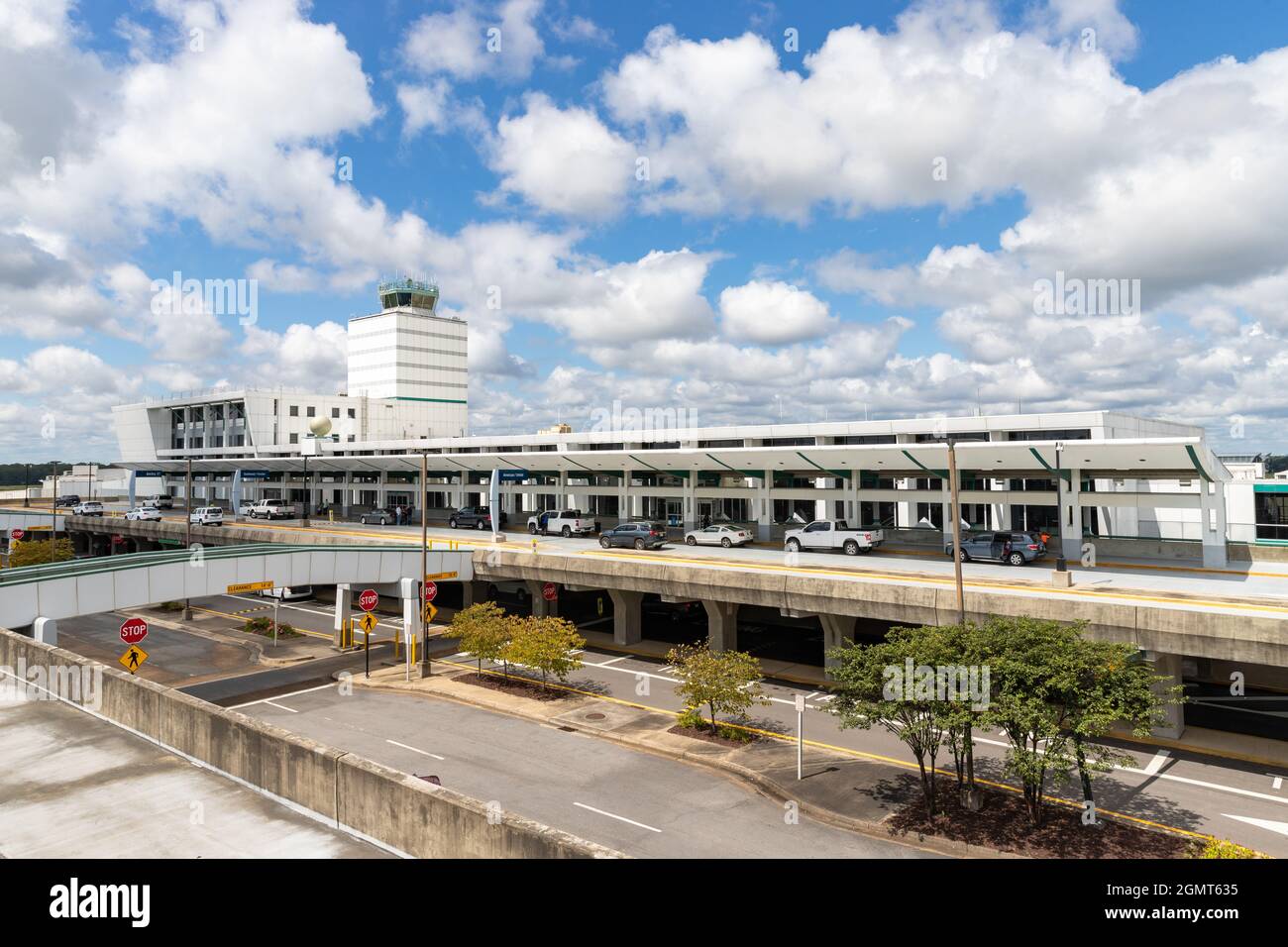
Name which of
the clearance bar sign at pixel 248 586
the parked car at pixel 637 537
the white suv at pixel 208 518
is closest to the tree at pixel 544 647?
the clearance bar sign at pixel 248 586

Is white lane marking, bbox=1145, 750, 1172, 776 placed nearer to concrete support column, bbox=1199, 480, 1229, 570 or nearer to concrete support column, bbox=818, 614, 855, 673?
concrete support column, bbox=818, 614, 855, 673

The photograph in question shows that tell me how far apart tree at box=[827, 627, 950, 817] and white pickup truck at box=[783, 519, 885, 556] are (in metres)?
23.1

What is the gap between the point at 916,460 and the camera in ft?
135

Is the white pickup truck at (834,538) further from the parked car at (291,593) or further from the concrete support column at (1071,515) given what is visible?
the parked car at (291,593)

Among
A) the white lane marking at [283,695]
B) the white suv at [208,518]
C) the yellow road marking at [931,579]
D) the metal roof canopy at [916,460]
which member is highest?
the metal roof canopy at [916,460]

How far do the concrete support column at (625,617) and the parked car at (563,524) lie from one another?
17023 mm

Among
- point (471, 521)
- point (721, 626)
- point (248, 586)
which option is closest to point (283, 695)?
point (248, 586)

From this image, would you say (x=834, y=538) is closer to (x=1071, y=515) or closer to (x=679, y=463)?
(x=1071, y=515)

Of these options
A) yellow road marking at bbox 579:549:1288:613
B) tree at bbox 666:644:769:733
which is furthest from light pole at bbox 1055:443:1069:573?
tree at bbox 666:644:769:733

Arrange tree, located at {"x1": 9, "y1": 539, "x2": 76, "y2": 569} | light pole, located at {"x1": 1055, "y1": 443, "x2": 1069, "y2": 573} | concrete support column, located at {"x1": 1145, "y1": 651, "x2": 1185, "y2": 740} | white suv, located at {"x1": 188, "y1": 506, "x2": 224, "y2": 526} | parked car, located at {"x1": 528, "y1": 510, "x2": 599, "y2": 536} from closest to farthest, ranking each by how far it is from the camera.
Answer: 1. concrete support column, located at {"x1": 1145, "y1": 651, "x2": 1185, "y2": 740}
2. light pole, located at {"x1": 1055, "y1": 443, "x2": 1069, "y2": 573}
3. tree, located at {"x1": 9, "y1": 539, "x2": 76, "y2": 569}
4. parked car, located at {"x1": 528, "y1": 510, "x2": 599, "y2": 536}
5. white suv, located at {"x1": 188, "y1": 506, "x2": 224, "y2": 526}

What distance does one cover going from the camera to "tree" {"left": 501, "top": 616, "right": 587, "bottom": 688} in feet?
110

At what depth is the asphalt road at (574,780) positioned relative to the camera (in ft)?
64.5

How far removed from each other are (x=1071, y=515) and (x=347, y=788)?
38.4m
